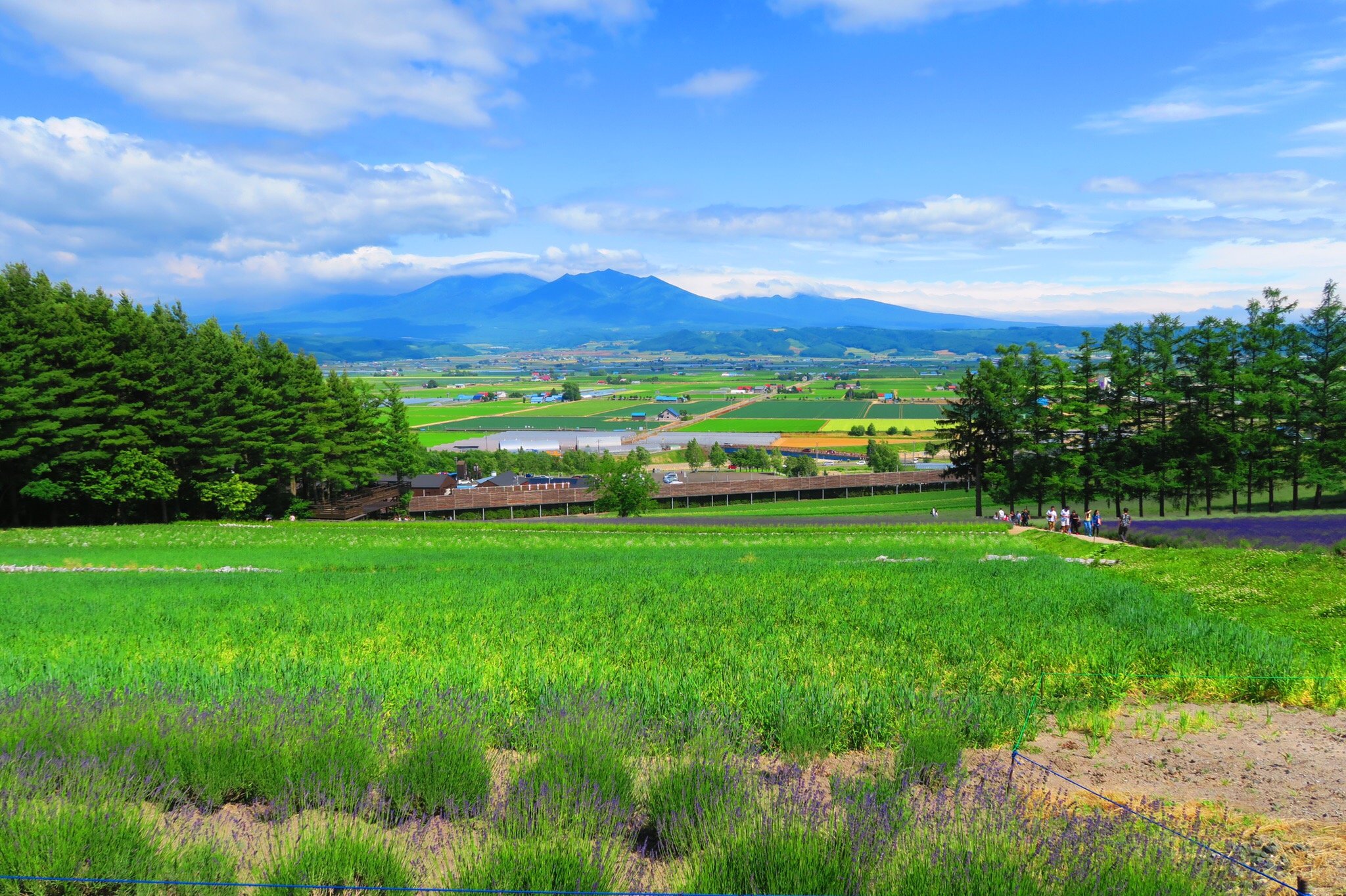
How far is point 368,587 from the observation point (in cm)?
1831

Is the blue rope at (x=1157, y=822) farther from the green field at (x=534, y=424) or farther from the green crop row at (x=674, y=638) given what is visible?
the green field at (x=534, y=424)

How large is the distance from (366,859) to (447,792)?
114cm

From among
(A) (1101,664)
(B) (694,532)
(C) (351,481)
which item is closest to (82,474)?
(C) (351,481)

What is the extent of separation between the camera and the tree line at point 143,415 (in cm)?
4009

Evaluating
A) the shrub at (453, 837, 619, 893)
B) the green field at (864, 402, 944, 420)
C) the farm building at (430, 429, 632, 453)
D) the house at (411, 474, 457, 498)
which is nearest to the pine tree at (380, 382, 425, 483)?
the house at (411, 474, 457, 498)

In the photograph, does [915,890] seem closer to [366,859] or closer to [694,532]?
[366,859]

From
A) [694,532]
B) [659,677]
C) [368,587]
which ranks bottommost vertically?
[694,532]

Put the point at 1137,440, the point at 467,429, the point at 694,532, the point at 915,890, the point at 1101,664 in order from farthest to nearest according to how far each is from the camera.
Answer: the point at 467,429 → the point at 1137,440 → the point at 694,532 → the point at 1101,664 → the point at 915,890

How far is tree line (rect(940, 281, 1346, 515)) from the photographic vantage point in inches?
1724

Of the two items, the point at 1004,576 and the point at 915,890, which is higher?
the point at 915,890

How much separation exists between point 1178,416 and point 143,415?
64.7 metres

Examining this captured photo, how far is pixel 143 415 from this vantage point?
4275cm

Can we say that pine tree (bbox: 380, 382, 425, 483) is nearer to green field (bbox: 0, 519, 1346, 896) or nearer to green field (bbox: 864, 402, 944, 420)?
green field (bbox: 0, 519, 1346, 896)

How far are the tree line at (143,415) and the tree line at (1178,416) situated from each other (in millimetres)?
49160
